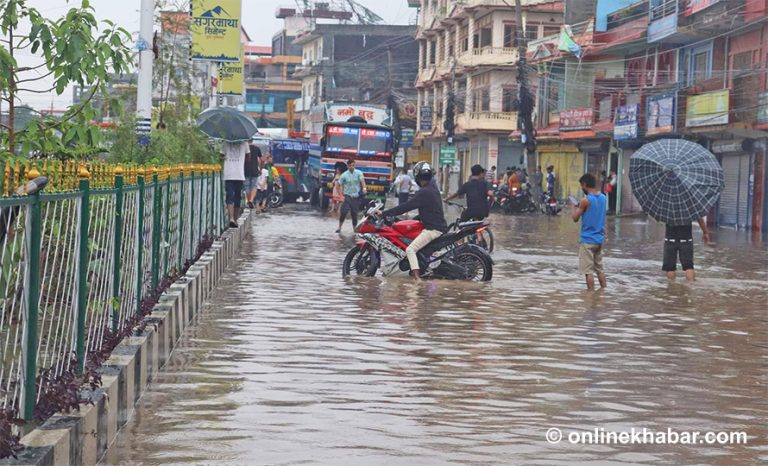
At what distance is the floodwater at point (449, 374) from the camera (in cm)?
671

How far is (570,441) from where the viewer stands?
691 cm

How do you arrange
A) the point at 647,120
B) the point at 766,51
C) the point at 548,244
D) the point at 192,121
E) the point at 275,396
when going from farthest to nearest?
the point at 647,120, the point at 766,51, the point at 548,244, the point at 192,121, the point at 275,396

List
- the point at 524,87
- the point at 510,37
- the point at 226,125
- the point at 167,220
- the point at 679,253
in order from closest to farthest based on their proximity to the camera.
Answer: the point at 167,220
the point at 679,253
the point at 226,125
the point at 524,87
the point at 510,37

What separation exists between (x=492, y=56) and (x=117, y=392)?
62.6 m

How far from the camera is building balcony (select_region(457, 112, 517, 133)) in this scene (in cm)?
6862

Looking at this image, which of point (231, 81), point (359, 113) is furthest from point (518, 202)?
point (231, 81)

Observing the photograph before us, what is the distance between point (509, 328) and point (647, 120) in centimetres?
3432

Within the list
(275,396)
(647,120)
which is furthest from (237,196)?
(647,120)

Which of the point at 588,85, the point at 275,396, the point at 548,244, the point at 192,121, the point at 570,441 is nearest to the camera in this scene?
the point at 570,441

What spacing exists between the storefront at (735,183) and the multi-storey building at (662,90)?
3cm

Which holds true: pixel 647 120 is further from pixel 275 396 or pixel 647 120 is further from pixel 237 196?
pixel 275 396

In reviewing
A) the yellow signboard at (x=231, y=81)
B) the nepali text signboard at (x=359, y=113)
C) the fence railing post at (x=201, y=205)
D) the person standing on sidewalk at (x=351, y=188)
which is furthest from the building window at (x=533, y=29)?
the fence railing post at (x=201, y=205)

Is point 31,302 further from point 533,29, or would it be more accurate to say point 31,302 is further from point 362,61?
point 362,61

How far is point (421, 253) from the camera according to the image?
56.7 ft
